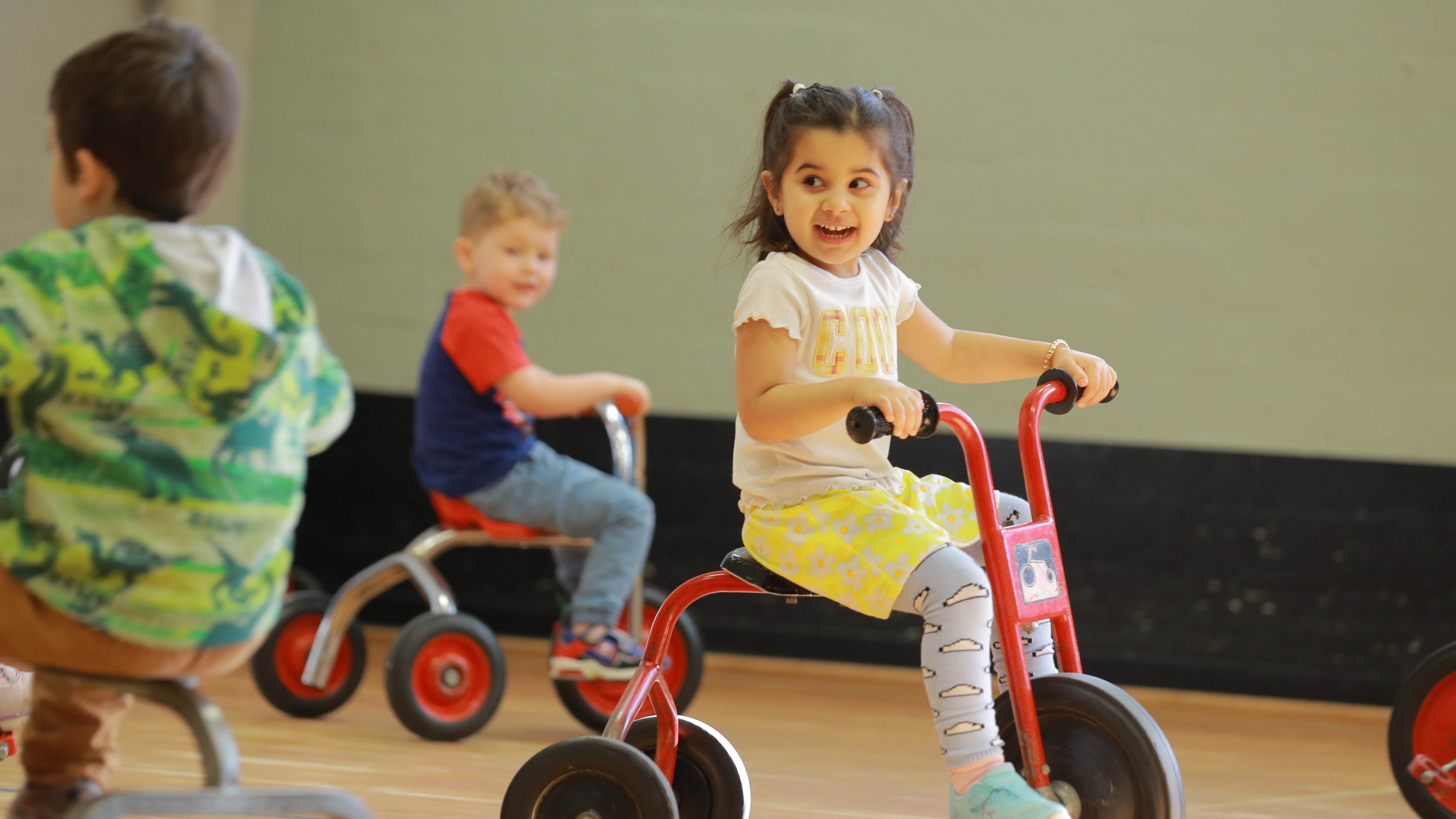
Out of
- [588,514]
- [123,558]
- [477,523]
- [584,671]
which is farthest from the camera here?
[477,523]

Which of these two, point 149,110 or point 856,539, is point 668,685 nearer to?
point 856,539

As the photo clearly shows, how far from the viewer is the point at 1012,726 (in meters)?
1.49

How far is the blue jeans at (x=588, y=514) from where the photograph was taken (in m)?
2.66

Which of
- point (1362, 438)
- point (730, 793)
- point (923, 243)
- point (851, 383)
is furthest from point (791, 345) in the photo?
point (1362, 438)

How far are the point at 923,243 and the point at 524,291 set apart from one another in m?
1.13

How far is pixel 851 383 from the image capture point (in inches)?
56.6

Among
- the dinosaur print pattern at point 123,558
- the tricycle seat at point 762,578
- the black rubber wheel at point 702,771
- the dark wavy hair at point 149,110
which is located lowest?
the black rubber wheel at point 702,771

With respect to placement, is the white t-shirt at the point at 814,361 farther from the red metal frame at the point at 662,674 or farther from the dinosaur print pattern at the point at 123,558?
the dinosaur print pattern at the point at 123,558

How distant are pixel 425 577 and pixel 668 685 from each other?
1.64 ft

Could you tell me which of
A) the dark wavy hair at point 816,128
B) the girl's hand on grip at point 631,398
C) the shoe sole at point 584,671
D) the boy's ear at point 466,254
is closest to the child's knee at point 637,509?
the girl's hand on grip at point 631,398

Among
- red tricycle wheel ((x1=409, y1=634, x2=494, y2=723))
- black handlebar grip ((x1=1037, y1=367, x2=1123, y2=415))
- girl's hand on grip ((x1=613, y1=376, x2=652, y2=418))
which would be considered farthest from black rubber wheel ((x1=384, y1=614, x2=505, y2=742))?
black handlebar grip ((x1=1037, y1=367, x2=1123, y2=415))

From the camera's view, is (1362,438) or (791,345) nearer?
(791,345)

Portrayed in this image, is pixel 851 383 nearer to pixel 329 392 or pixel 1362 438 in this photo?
pixel 329 392

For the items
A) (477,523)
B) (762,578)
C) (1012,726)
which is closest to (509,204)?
(477,523)
